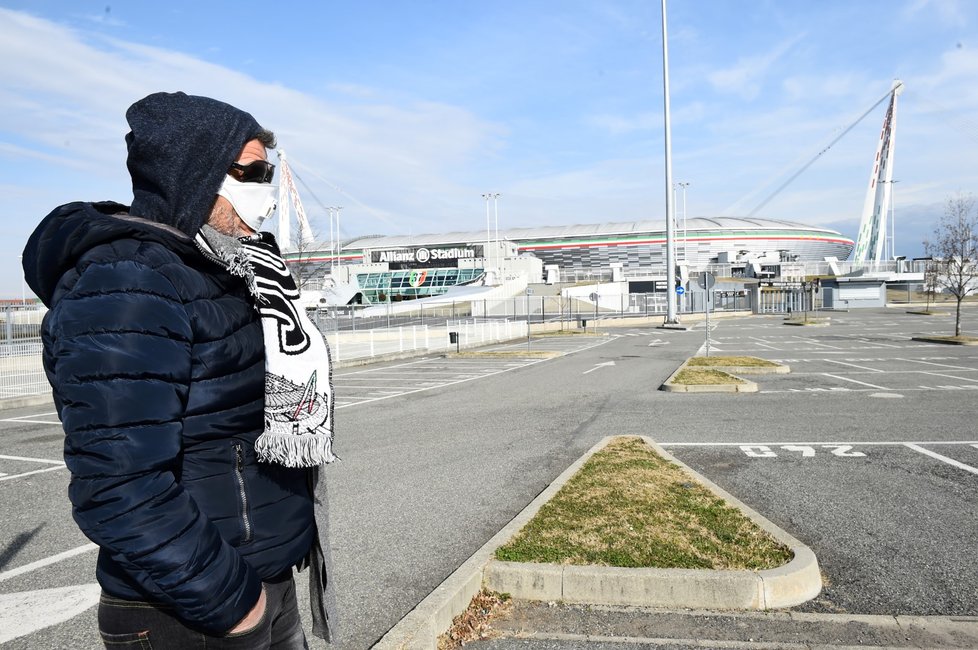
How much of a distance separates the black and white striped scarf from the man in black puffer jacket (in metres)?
0.03

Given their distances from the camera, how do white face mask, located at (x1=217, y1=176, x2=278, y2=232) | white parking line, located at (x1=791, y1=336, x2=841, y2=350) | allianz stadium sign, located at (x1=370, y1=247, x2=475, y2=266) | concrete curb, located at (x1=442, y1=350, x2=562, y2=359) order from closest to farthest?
1. white face mask, located at (x1=217, y1=176, x2=278, y2=232)
2. concrete curb, located at (x1=442, y1=350, x2=562, y2=359)
3. white parking line, located at (x1=791, y1=336, x2=841, y2=350)
4. allianz stadium sign, located at (x1=370, y1=247, x2=475, y2=266)

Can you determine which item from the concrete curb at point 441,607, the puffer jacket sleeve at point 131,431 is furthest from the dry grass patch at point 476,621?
the puffer jacket sleeve at point 131,431

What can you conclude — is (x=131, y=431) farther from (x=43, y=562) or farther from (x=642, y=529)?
(x=43, y=562)

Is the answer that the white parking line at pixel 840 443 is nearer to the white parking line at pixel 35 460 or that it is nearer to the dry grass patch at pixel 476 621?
the dry grass patch at pixel 476 621

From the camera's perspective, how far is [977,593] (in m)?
4.10

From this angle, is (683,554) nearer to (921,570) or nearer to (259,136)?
(921,570)

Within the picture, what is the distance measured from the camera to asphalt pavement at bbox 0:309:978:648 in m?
4.26

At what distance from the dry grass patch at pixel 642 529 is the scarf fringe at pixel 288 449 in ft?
9.12

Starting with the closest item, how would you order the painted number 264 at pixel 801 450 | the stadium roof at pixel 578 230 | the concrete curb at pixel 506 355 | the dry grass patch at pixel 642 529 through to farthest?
1. the dry grass patch at pixel 642 529
2. the painted number 264 at pixel 801 450
3. the concrete curb at pixel 506 355
4. the stadium roof at pixel 578 230

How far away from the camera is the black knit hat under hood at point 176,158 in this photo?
1725mm

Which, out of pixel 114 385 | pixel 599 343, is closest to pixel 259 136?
pixel 114 385

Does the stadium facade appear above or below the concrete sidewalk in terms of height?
above

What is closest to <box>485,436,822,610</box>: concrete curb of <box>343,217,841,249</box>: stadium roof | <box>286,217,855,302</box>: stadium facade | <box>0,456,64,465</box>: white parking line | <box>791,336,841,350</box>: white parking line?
<box>0,456,64,465</box>: white parking line

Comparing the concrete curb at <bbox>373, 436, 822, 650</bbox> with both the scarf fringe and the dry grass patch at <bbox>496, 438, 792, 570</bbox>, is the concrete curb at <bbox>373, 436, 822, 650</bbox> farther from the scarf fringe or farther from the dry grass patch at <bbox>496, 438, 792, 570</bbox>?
the scarf fringe
